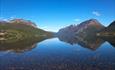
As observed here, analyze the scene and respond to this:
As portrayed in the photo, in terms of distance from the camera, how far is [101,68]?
38.3m

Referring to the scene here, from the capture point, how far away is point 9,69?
130 ft

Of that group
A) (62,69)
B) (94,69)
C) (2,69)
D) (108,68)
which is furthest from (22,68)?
(108,68)

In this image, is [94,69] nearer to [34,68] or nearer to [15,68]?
[34,68]

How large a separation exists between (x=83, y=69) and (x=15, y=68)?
605 inches

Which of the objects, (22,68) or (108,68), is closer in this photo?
(108,68)

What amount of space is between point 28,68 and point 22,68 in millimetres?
1435

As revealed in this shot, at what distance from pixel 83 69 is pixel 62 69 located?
175 inches

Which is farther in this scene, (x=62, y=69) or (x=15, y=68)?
(x=15, y=68)

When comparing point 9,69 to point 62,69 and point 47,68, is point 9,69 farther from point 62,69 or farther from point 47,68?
point 62,69

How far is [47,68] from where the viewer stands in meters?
39.3

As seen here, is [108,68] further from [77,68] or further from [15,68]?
[15,68]

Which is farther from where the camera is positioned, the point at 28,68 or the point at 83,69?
the point at 28,68

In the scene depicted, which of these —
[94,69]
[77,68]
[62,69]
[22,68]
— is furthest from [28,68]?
[94,69]

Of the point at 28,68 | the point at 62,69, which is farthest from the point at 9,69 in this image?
the point at 62,69
